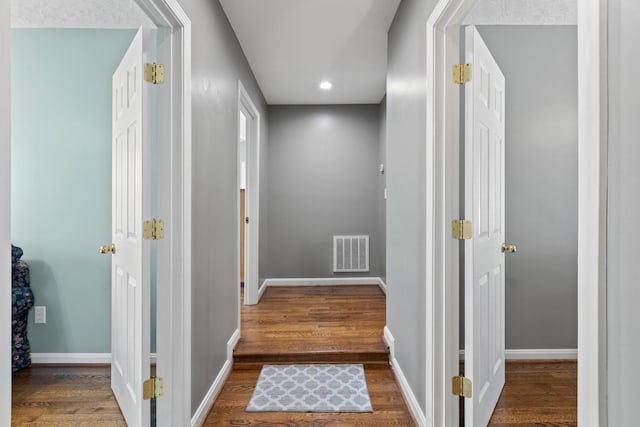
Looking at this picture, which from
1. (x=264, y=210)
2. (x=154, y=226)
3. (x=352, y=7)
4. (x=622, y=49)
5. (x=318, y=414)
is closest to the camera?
(x=622, y=49)

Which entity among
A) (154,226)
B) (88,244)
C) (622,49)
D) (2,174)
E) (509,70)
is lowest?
(88,244)

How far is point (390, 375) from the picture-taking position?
2547 millimetres

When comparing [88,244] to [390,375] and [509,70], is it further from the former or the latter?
[509,70]

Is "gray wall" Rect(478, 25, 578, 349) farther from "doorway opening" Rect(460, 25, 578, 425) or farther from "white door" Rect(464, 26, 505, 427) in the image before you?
"white door" Rect(464, 26, 505, 427)

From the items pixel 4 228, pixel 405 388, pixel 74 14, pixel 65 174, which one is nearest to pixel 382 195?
→ pixel 405 388

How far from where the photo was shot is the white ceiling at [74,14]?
234 cm

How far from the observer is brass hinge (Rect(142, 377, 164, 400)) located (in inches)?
64.6

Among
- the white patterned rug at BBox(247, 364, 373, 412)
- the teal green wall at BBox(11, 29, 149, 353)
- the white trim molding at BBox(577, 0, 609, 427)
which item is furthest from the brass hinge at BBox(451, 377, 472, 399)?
the teal green wall at BBox(11, 29, 149, 353)

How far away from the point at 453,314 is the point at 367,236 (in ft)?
10.9

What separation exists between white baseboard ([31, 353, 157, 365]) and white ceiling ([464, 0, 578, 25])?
3.44 metres

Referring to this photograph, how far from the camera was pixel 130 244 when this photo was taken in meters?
1.77

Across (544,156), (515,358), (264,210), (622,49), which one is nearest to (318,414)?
(515,358)

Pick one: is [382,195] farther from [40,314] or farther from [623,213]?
[623,213]

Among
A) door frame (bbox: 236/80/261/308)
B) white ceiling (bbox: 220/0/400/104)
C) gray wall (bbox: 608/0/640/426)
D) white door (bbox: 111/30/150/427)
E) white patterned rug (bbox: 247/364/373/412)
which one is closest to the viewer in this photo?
gray wall (bbox: 608/0/640/426)
